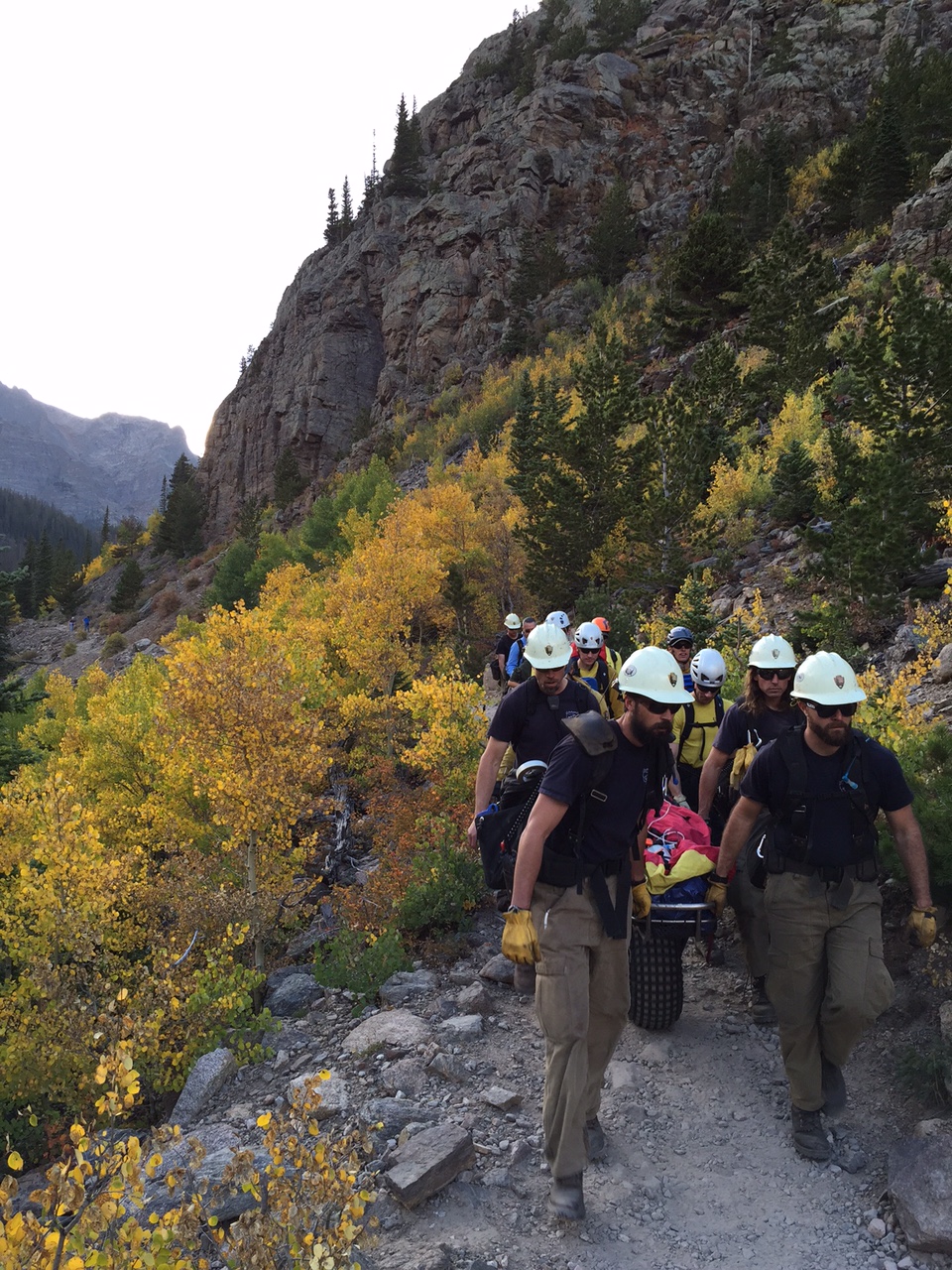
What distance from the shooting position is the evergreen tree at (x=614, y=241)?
4684 cm

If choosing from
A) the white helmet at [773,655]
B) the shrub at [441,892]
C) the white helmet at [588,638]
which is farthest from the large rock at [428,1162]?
the white helmet at [588,638]

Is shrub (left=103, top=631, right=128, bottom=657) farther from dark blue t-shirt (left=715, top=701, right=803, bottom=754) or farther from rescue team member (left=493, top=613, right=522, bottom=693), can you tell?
dark blue t-shirt (left=715, top=701, right=803, bottom=754)

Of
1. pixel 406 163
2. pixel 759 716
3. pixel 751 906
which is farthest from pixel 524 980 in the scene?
pixel 406 163

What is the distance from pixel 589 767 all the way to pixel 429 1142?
2.22 meters

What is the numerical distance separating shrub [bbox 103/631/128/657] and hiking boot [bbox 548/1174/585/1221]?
53630 mm

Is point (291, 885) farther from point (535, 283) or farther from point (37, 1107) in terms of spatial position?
point (535, 283)

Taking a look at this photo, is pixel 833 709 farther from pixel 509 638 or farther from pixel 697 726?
pixel 509 638

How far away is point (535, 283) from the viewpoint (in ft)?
160

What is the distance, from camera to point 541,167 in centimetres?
5619

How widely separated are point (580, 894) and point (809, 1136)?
1747 mm

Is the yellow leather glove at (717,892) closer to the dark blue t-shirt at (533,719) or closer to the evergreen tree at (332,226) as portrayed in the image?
the dark blue t-shirt at (533,719)

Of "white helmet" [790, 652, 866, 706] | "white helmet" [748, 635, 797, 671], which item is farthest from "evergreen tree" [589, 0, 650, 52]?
"white helmet" [790, 652, 866, 706]

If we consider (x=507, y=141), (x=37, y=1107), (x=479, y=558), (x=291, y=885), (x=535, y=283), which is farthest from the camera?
(x=507, y=141)

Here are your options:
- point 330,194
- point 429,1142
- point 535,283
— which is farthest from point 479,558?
point 330,194
